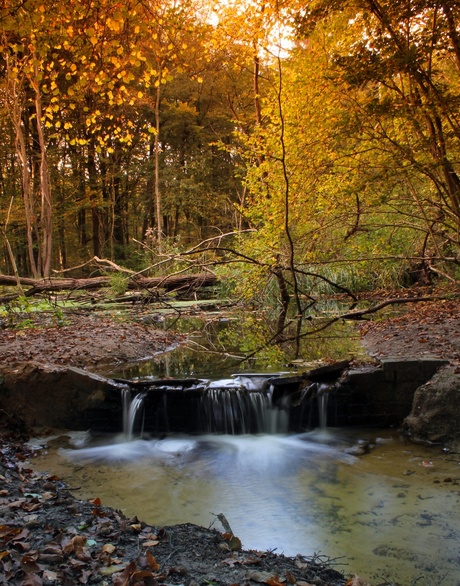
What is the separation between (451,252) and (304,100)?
6620 millimetres

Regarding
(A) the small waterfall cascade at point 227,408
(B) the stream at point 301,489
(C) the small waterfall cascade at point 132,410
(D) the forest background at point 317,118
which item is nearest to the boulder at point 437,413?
(B) the stream at point 301,489

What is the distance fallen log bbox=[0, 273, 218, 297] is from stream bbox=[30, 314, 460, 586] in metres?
7.91

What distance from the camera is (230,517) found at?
13.3 ft

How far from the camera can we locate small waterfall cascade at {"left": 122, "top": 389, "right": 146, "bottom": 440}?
628 centimetres

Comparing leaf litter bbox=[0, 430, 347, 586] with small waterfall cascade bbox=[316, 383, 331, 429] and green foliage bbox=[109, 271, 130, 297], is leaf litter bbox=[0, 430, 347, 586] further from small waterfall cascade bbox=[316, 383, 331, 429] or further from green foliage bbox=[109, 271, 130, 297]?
green foliage bbox=[109, 271, 130, 297]

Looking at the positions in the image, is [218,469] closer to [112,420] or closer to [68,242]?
[112,420]

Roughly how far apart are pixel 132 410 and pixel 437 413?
12.7 ft

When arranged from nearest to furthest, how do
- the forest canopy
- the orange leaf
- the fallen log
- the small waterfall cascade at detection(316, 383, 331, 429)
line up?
1. the orange leaf
2. the forest canopy
3. the small waterfall cascade at detection(316, 383, 331, 429)
4. the fallen log

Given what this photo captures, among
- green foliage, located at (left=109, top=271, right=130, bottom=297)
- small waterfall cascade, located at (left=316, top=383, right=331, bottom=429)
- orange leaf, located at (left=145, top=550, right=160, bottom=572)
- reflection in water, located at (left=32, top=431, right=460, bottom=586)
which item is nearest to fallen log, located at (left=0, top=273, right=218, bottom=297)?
green foliage, located at (left=109, top=271, right=130, bottom=297)

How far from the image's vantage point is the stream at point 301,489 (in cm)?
346

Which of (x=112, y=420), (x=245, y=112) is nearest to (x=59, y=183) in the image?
(x=245, y=112)

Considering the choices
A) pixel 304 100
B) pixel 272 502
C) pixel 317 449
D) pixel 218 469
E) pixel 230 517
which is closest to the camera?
pixel 230 517

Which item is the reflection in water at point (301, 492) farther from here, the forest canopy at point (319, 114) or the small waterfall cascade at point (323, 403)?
the forest canopy at point (319, 114)

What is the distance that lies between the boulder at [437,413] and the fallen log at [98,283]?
8.48m
